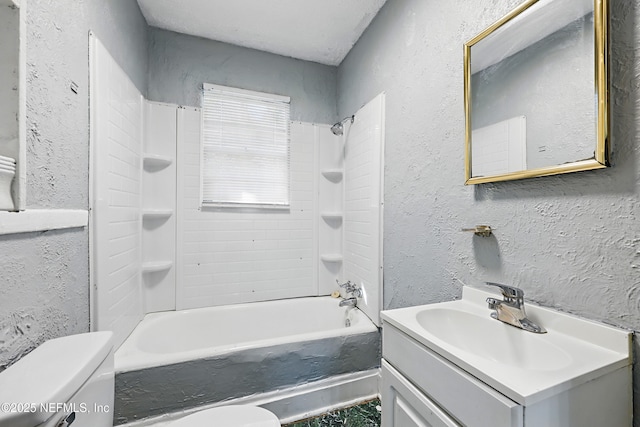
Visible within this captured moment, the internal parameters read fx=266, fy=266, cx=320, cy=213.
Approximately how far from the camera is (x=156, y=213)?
1983mm

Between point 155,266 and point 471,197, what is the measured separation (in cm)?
212

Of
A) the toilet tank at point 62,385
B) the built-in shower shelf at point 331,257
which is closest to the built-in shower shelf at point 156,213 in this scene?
the toilet tank at point 62,385

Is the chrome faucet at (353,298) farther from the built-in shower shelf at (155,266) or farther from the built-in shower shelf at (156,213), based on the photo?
the built-in shower shelf at (156,213)

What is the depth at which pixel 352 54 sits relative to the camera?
2258 mm

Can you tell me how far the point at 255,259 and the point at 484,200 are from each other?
1804 millimetres

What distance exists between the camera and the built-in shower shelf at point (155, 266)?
1.97 metres

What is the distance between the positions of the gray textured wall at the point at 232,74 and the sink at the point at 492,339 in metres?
2.00

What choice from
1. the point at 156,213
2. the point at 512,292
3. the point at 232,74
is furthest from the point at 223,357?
the point at 232,74

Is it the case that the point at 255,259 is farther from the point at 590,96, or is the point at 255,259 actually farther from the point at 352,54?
the point at 590,96

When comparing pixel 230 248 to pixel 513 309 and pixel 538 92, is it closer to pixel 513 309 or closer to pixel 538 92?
pixel 513 309

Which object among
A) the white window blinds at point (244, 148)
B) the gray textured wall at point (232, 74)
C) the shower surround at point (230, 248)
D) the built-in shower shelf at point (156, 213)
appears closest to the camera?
the shower surround at point (230, 248)

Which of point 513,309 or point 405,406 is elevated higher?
point 513,309

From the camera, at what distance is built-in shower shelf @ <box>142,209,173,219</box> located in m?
1.96

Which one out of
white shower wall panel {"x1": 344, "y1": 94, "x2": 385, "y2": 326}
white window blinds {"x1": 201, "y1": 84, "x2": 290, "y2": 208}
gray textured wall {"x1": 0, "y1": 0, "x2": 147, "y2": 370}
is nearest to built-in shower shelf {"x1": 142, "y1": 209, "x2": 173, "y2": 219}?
white window blinds {"x1": 201, "y1": 84, "x2": 290, "y2": 208}
